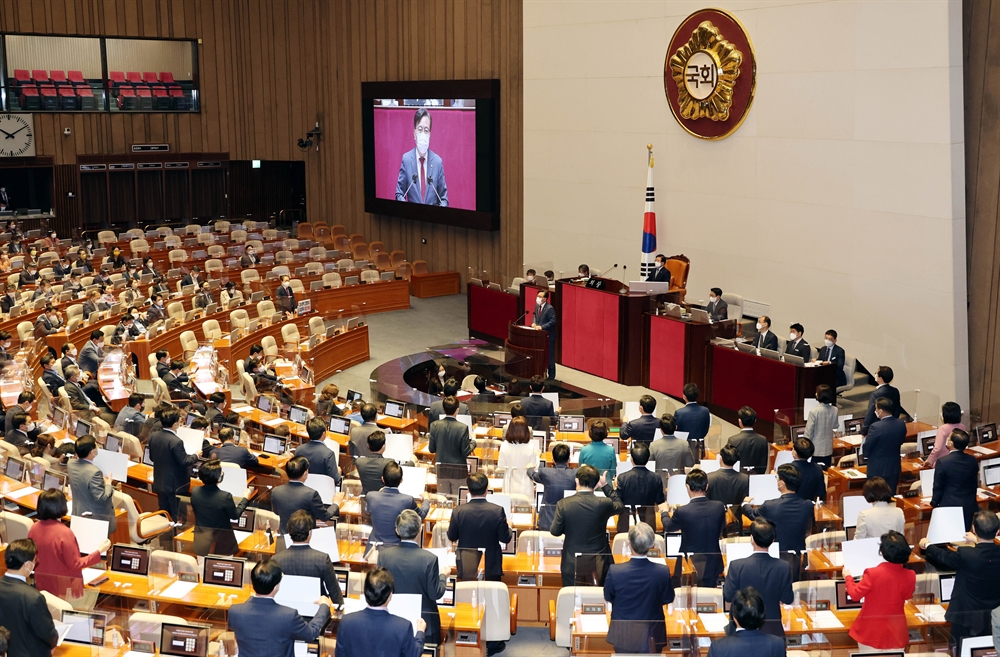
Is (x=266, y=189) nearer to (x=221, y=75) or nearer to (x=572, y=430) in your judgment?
(x=221, y=75)

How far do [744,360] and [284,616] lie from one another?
9.12 m

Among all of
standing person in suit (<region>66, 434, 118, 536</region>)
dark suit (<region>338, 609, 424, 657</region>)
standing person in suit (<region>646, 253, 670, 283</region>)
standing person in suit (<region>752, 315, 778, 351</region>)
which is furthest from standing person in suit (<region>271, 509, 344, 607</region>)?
standing person in suit (<region>646, 253, 670, 283</region>)

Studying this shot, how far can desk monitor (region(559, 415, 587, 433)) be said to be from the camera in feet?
36.4

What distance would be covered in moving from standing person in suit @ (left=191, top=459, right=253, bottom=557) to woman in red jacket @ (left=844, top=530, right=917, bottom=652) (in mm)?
4291

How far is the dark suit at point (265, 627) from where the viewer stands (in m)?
5.37

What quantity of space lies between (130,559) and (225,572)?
69cm

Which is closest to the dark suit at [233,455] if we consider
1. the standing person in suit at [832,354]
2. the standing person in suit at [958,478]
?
the standing person in suit at [958,478]

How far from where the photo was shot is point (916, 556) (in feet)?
25.1

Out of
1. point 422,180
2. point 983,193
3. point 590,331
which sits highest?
point 422,180

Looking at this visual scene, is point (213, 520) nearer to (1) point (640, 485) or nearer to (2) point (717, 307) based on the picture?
(1) point (640, 485)

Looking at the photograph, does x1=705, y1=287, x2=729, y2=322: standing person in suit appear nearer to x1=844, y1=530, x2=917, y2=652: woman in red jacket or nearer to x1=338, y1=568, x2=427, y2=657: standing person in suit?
x1=844, y1=530, x2=917, y2=652: woman in red jacket

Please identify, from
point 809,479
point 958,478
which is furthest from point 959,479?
point 809,479

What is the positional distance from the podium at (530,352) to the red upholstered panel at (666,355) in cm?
Answer: 159

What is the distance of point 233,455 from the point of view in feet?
30.0
